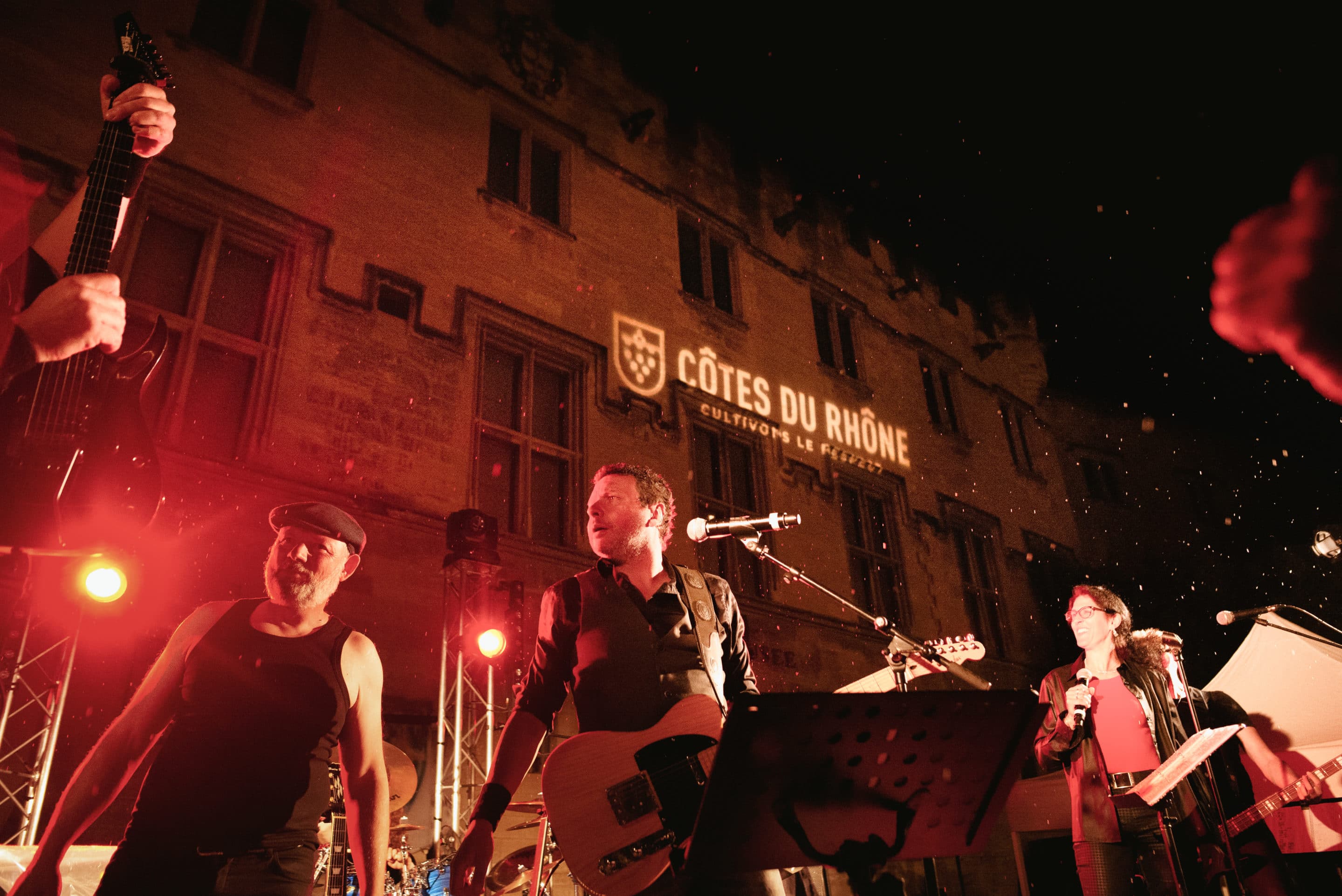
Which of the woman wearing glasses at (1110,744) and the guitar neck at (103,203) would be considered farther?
the woman wearing glasses at (1110,744)

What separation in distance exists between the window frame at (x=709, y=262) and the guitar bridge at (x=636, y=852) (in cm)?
990

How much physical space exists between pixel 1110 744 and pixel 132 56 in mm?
6204

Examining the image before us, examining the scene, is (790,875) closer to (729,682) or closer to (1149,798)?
(729,682)

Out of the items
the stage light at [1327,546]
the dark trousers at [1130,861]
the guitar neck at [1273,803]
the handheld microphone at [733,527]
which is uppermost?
the stage light at [1327,546]

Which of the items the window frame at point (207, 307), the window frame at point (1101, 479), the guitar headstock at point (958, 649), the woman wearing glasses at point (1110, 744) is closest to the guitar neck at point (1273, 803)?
the woman wearing glasses at point (1110, 744)

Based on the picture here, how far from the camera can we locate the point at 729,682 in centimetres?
315

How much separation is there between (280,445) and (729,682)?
533 cm

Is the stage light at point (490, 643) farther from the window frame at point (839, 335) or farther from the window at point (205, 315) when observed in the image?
the window frame at point (839, 335)

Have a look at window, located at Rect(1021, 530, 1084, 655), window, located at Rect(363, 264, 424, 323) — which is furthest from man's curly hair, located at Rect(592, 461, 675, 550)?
window, located at Rect(1021, 530, 1084, 655)

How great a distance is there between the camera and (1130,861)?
4.18m

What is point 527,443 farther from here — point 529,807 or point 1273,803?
point 1273,803

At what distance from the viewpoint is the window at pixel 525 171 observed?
10.1 metres

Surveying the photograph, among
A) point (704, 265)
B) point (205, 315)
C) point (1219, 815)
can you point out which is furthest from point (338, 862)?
point (704, 265)

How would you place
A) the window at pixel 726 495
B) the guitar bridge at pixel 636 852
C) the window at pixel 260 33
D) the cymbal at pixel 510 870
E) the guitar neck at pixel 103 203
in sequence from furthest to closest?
the window at pixel 726 495, the window at pixel 260 33, the cymbal at pixel 510 870, the guitar neck at pixel 103 203, the guitar bridge at pixel 636 852
